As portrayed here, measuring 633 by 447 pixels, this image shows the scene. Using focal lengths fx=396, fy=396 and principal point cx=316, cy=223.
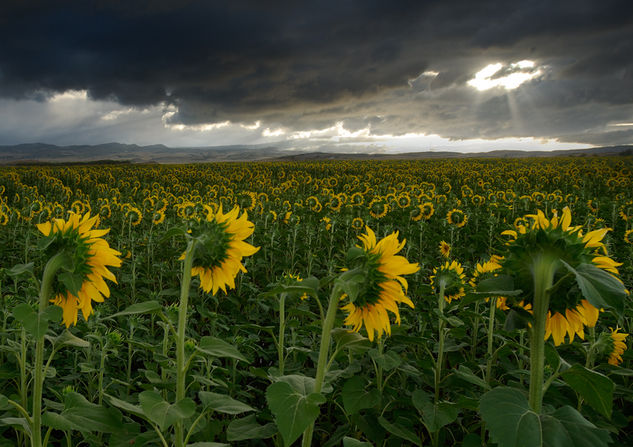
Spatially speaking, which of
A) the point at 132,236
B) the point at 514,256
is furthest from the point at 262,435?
the point at 132,236

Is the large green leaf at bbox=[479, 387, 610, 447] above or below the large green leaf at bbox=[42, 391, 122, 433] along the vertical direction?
above

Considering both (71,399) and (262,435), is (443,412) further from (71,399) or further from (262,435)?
(71,399)

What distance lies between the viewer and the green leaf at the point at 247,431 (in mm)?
1659

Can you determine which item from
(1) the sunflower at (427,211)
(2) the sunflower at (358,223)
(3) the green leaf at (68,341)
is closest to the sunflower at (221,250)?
(3) the green leaf at (68,341)

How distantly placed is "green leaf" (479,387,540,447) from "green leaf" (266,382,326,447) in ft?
1.42

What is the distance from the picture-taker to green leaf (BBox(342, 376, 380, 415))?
1.94 metres

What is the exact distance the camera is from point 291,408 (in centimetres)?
116

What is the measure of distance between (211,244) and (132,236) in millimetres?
5526

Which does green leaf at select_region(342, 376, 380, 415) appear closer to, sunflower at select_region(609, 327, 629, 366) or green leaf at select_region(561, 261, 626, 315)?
green leaf at select_region(561, 261, 626, 315)

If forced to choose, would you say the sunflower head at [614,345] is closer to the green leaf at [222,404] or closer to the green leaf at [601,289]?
the green leaf at [601,289]

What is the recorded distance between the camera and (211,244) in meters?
1.40

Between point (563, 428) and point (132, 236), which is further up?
point (563, 428)

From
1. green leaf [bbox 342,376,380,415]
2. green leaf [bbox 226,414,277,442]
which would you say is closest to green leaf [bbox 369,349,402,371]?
green leaf [bbox 342,376,380,415]

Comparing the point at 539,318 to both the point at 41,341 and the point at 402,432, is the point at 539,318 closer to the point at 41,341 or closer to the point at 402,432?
the point at 402,432
